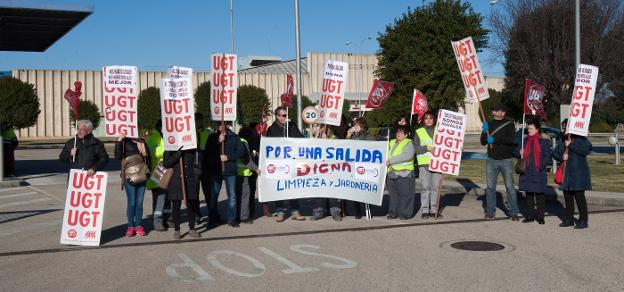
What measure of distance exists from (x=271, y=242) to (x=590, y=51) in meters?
23.2

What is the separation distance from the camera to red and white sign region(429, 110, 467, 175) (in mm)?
11883

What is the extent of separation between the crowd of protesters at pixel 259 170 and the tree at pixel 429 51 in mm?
23436

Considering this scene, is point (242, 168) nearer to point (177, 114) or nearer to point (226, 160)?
point (226, 160)

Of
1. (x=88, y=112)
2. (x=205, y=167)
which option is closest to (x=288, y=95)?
(x=205, y=167)

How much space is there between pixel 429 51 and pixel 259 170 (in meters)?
25.7

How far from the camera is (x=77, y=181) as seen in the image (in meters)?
9.49

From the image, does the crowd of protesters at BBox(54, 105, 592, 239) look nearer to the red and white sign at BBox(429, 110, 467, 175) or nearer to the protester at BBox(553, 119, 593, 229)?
the protester at BBox(553, 119, 593, 229)

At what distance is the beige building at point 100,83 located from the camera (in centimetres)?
8319

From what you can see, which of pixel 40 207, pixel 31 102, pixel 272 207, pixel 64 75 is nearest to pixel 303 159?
pixel 272 207

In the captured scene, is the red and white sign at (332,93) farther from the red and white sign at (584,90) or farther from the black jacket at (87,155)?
the black jacket at (87,155)

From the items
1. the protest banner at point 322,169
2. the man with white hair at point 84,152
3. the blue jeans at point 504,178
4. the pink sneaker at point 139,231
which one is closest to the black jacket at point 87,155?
the man with white hair at point 84,152

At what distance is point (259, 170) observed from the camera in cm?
1143

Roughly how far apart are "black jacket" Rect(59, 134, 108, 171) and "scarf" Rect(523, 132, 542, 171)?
6399 millimetres

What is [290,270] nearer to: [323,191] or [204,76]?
[323,191]
